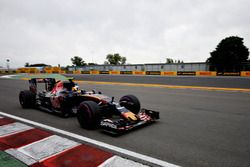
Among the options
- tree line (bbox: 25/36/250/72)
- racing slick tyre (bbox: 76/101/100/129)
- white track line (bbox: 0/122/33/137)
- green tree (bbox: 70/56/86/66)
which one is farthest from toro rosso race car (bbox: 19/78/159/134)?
green tree (bbox: 70/56/86/66)

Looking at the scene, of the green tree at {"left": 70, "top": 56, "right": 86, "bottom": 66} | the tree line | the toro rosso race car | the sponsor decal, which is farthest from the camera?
the green tree at {"left": 70, "top": 56, "right": 86, "bottom": 66}

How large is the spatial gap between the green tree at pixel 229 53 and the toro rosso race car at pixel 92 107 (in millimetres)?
41114

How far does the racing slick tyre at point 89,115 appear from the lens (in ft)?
13.5

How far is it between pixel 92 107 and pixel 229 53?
46.5 m

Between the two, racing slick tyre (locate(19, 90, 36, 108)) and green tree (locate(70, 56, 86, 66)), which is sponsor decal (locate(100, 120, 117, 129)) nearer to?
racing slick tyre (locate(19, 90, 36, 108))

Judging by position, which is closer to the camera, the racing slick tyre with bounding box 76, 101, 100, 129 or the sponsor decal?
the sponsor decal

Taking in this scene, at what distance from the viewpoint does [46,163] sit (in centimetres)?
278

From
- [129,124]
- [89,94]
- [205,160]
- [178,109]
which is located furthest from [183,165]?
[178,109]

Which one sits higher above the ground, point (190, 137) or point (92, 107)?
point (92, 107)

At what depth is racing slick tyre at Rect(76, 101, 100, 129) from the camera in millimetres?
4121

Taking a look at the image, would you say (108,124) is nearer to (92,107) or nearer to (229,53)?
(92,107)

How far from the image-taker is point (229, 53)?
42.6 metres

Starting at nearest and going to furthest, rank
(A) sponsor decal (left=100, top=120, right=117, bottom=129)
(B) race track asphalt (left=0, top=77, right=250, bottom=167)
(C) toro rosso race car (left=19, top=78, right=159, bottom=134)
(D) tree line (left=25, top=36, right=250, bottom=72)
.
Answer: (B) race track asphalt (left=0, top=77, right=250, bottom=167)
(A) sponsor decal (left=100, top=120, right=117, bottom=129)
(C) toro rosso race car (left=19, top=78, right=159, bottom=134)
(D) tree line (left=25, top=36, right=250, bottom=72)

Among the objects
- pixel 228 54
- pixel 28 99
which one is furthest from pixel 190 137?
pixel 228 54
